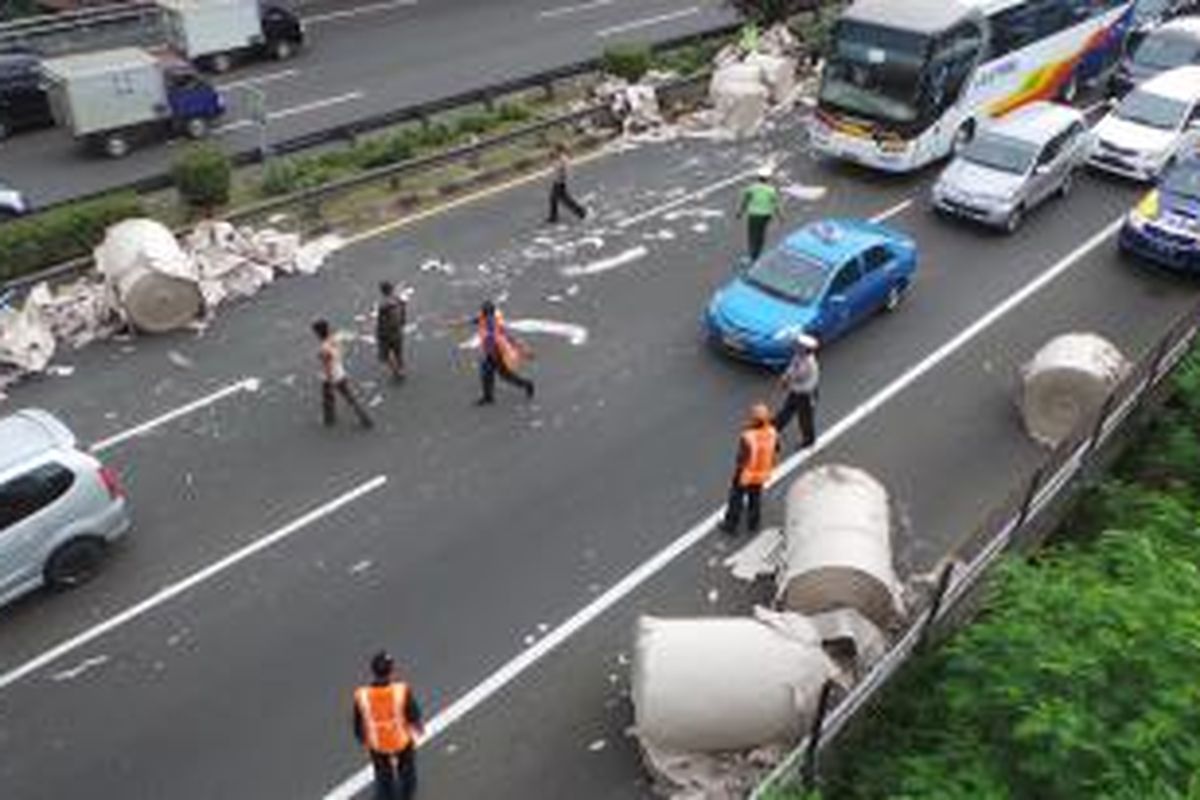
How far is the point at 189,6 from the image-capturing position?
1219 inches

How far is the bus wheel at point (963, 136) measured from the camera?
2708 centimetres

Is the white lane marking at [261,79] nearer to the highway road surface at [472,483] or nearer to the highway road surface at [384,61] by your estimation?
the highway road surface at [384,61]

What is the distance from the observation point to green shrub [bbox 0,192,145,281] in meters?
20.4

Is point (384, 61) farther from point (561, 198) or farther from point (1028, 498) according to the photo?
point (1028, 498)

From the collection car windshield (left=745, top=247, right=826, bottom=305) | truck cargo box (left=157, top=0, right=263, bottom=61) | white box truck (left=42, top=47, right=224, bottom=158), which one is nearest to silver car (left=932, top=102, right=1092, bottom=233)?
car windshield (left=745, top=247, right=826, bottom=305)

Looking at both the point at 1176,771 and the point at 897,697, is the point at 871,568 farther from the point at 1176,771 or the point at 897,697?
the point at 1176,771

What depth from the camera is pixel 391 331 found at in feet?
59.5

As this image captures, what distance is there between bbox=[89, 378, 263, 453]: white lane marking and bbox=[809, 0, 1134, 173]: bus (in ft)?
43.7

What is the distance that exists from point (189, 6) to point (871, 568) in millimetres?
24305

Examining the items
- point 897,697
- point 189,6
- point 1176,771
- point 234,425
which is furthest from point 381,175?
point 1176,771

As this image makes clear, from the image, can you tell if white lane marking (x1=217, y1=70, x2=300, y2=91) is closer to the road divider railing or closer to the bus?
the bus

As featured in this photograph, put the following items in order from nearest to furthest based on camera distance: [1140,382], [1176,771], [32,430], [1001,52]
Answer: [1176,771]
[32,430]
[1140,382]
[1001,52]

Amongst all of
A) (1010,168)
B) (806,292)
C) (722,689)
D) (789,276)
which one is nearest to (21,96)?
(789,276)

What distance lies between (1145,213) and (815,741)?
15.1m
